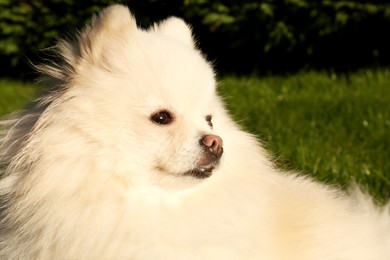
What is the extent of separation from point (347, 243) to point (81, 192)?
4.35ft

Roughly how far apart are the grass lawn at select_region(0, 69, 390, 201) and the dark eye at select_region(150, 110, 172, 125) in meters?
1.27

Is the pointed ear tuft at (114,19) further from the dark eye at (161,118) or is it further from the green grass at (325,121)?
the green grass at (325,121)

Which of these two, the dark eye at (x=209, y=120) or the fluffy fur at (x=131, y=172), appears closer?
the fluffy fur at (x=131, y=172)

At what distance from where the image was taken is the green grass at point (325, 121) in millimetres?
5363

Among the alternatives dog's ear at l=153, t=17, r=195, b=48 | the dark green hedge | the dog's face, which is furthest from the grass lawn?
the dog's face

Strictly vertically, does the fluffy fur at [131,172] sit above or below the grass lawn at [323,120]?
above

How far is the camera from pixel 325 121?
689cm

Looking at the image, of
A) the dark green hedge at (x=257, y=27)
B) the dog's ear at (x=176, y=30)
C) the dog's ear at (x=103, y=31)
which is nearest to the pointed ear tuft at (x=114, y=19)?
the dog's ear at (x=103, y=31)

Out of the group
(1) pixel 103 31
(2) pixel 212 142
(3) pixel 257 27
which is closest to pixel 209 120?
(2) pixel 212 142

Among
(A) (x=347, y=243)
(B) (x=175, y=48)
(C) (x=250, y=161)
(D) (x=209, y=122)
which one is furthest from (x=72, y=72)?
(A) (x=347, y=243)

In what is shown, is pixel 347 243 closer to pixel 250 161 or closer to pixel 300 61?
pixel 250 161

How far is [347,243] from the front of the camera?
3.42 meters

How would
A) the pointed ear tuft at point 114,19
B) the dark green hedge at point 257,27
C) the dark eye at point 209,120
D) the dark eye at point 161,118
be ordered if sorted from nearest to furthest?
1. the dark eye at point 161,118
2. the pointed ear tuft at point 114,19
3. the dark eye at point 209,120
4. the dark green hedge at point 257,27

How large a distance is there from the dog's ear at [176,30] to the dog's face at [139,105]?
0.37 m
